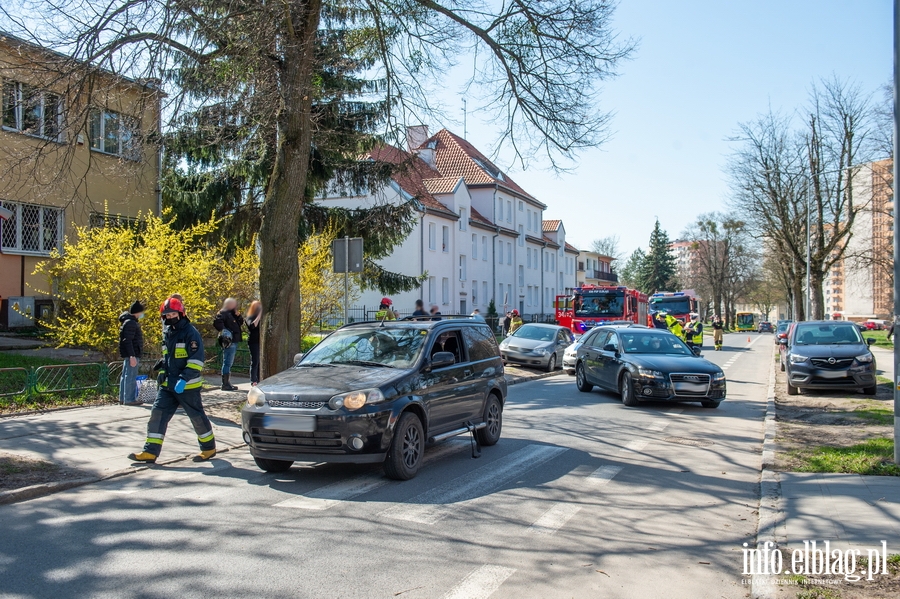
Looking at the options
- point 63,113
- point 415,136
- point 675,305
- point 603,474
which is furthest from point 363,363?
point 675,305

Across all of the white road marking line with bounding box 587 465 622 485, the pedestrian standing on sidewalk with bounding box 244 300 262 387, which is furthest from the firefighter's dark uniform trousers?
the pedestrian standing on sidewalk with bounding box 244 300 262 387

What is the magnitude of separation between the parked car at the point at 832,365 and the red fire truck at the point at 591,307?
59.5 feet

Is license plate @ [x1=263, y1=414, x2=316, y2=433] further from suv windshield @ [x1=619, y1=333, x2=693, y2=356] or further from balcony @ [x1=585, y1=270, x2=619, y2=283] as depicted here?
balcony @ [x1=585, y1=270, x2=619, y2=283]

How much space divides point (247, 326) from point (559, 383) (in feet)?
29.5

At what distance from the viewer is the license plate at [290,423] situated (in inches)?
291

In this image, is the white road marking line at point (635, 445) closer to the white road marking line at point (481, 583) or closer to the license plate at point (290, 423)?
the license plate at point (290, 423)

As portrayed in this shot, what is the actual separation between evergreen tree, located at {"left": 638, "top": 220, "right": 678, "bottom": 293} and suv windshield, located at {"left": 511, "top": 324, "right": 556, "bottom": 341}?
81.8 m

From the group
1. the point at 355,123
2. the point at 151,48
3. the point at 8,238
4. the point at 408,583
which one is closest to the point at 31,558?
the point at 408,583

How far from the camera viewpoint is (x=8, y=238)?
67.3 feet

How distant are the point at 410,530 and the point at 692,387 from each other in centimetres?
929

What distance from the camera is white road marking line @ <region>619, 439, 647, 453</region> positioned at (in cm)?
1001

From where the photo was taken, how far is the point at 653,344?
15406 millimetres

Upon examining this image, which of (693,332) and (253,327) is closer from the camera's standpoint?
(253,327)

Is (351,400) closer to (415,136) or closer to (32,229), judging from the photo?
(415,136)
